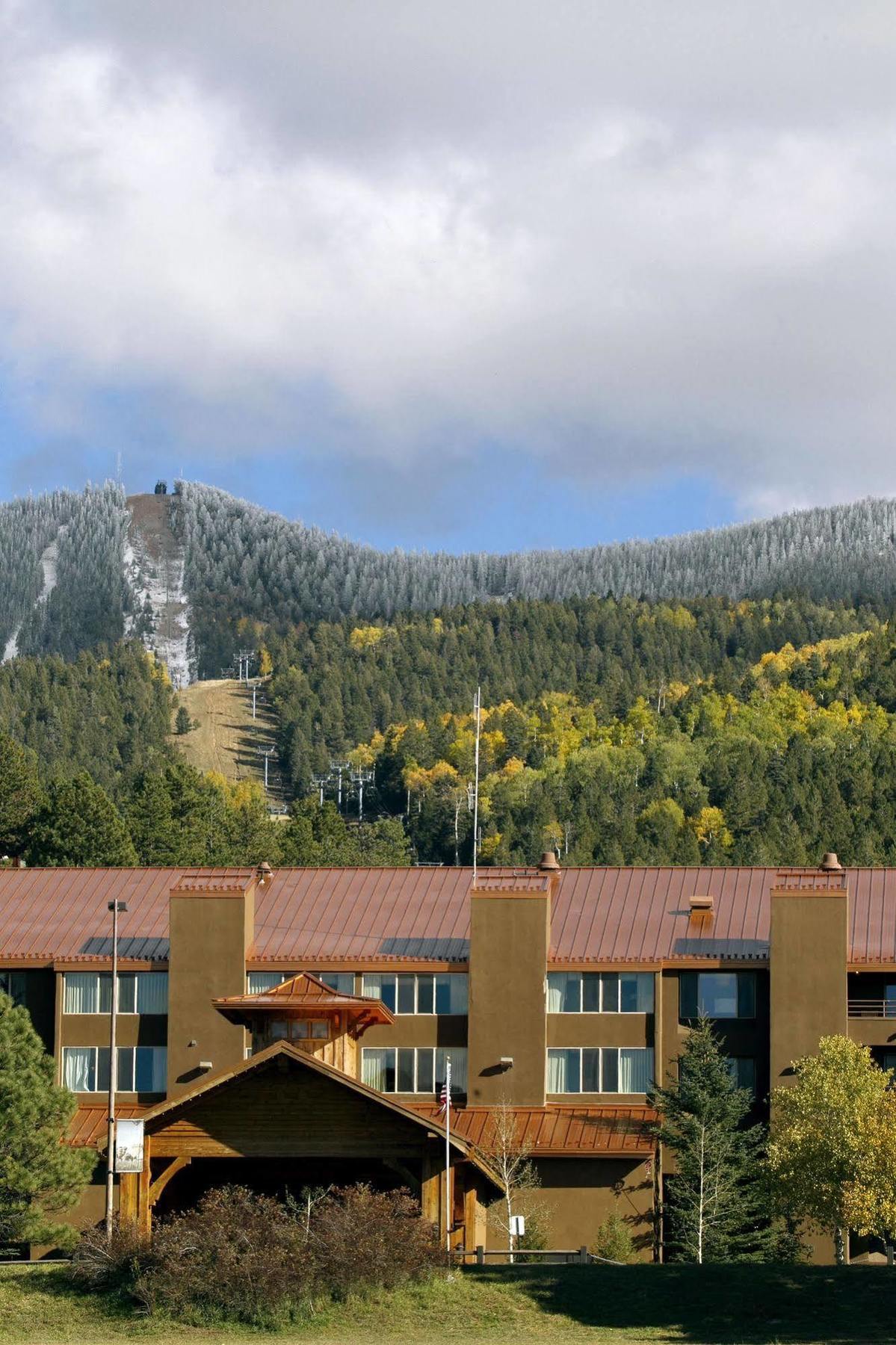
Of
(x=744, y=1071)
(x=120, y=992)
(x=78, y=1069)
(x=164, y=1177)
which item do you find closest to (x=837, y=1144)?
(x=744, y=1071)

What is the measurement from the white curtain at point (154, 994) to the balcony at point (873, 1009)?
2167 centimetres

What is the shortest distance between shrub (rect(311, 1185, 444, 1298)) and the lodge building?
15.5 m

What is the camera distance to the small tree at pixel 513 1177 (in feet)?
209

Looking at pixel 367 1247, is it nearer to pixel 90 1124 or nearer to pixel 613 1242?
pixel 613 1242

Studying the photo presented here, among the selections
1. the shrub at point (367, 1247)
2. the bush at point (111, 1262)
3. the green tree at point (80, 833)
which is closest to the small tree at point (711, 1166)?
the shrub at point (367, 1247)

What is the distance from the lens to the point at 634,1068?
71938 millimetres

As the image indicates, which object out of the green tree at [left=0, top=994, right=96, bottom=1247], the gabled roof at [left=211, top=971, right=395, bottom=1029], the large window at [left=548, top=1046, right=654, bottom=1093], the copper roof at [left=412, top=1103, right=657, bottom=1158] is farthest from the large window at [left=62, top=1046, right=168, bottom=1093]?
the large window at [left=548, top=1046, right=654, bottom=1093]

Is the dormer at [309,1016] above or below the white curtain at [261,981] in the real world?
below

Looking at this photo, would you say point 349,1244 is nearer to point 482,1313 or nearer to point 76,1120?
point 482,1313

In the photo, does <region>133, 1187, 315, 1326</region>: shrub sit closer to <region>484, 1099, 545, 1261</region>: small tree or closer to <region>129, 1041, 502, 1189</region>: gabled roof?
<region>129, 1041, 502, 1189</region>: gabled roof

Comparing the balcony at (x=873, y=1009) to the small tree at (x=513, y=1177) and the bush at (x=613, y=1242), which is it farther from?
the small tree at (x=513, y=1177)

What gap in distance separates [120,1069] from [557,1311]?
27.7 meters

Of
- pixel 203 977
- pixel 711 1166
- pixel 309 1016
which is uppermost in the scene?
pixel 203 977

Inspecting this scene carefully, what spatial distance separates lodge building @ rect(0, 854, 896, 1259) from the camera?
70000 mm
